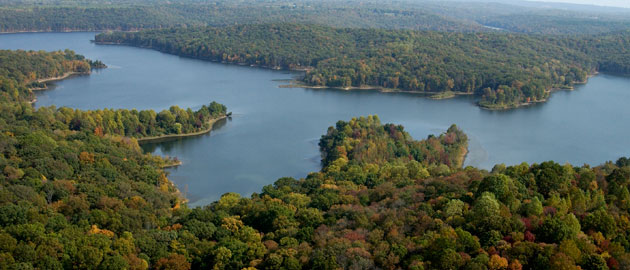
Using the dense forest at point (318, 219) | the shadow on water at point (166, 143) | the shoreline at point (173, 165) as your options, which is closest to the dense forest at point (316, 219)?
the dense forest at point (318, 219)

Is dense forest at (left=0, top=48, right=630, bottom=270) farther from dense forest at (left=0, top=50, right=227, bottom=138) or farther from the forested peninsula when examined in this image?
the forested peninsula

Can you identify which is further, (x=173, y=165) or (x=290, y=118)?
(x=290, y=118)

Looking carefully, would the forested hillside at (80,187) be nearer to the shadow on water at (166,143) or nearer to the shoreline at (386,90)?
the shadow on water at (166,143)

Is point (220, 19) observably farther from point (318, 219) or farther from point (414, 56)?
point (318, 219)

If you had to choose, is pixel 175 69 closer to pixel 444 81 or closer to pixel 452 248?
pixel 444 81

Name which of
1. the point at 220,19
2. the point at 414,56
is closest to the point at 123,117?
the point at 414,56

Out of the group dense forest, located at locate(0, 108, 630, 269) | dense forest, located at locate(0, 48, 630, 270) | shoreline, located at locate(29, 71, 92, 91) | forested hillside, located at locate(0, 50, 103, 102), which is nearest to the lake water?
shoreline, located at locate(29, 71, 92, 91)

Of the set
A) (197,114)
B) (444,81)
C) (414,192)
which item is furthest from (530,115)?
(414,192)
